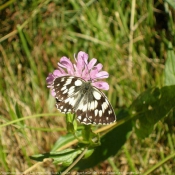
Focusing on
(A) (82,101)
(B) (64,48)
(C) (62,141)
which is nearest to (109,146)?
(C) (62,141)

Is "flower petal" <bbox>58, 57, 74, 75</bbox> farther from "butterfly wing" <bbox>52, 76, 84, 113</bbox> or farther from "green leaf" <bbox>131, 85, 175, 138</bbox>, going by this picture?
"green leaf" <bbox>131, 85, 175, 138</bbox>

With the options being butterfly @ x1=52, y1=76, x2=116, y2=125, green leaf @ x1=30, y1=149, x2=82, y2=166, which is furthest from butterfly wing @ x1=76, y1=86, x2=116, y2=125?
green leaf @ x1=30, y1=149, x2=82, y2=166

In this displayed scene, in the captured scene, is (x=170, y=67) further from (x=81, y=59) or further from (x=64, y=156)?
(x=64, y=156)

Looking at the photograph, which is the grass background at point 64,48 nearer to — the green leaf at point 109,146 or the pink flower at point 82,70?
the green leaf at point 109,146

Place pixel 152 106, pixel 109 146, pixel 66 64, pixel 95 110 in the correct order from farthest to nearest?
pixel 109 146 < pixel 152 106 < pixel 66 64 < pixel 95 110

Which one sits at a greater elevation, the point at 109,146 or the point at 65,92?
the point at 65,92

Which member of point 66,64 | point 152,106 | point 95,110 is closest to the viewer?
point 95,110
